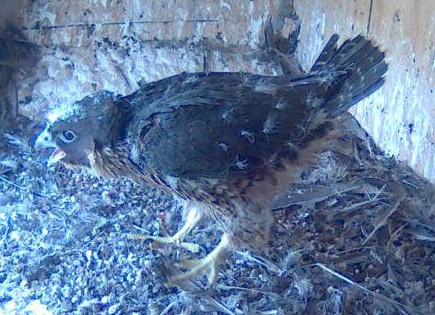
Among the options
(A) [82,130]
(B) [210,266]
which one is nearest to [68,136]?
(A) [82,130]

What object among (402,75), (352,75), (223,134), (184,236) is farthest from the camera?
(402,75)

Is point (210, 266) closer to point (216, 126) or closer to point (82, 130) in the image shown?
point (216, 126)

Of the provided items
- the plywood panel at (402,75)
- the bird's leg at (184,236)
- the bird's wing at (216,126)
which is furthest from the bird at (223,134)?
the plywood panel at (402,75)

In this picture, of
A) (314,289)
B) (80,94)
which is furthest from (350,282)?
(80,94)

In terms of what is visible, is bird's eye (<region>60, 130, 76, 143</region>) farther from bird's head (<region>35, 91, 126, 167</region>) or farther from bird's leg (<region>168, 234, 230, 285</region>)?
bird's leg (<region>168, 234, 230, 285</region>)

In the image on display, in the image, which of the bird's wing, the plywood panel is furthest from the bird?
the plywood panel

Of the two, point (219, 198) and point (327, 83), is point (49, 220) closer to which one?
point (219, 198)
